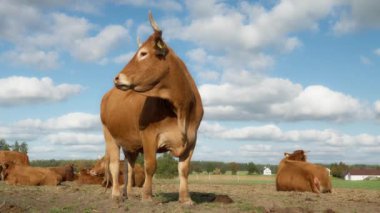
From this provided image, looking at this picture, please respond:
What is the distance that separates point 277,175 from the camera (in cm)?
1923

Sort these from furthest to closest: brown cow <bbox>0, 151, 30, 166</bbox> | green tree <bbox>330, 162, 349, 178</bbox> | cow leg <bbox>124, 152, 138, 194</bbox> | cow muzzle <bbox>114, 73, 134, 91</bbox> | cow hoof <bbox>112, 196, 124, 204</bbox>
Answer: green tree <bbox>330, 162, 349, 178</bbox>
brown cow <bbox>0, 151, 30, 166</bbox>
cow leg <bbox>124, 152, 138, 194</bbox>
cow hoof <bbox>112, 196, 124, 204</bbox>
cow muzzle <bbox>114, 73, 134, 91</bbox>

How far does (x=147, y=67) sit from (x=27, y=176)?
1360 centimetres

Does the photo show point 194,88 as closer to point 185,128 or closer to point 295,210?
point 185,128

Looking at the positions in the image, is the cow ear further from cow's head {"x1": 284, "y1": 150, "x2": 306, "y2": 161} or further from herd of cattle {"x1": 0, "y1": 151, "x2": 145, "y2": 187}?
cow's head {"x1": 284, "y1": 150, "x2": 306, "y2": 161}

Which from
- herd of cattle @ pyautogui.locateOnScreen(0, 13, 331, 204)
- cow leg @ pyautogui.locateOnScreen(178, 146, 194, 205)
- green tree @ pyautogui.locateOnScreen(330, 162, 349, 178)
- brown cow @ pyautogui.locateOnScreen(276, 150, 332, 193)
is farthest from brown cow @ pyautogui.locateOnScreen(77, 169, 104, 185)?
green tree @ pyautogui.locateOnScreen(330, 162, 349, 178)

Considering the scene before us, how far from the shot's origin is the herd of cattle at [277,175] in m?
18.2

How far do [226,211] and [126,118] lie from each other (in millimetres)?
3203

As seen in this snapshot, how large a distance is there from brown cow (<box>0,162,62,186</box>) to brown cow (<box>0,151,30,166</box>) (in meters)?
6.13

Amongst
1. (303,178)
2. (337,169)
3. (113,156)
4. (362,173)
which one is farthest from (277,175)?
(362,173)

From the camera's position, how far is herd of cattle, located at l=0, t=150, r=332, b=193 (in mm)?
18250

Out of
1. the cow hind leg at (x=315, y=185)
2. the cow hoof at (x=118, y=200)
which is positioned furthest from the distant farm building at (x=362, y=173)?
the cow hoof at (x=118, y=200)

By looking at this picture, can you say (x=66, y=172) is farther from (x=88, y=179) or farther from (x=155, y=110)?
(x=155, y=110)

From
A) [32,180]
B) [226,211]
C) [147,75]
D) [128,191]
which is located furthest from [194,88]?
[32,180]

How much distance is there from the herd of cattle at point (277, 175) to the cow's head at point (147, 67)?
8.00 metres
